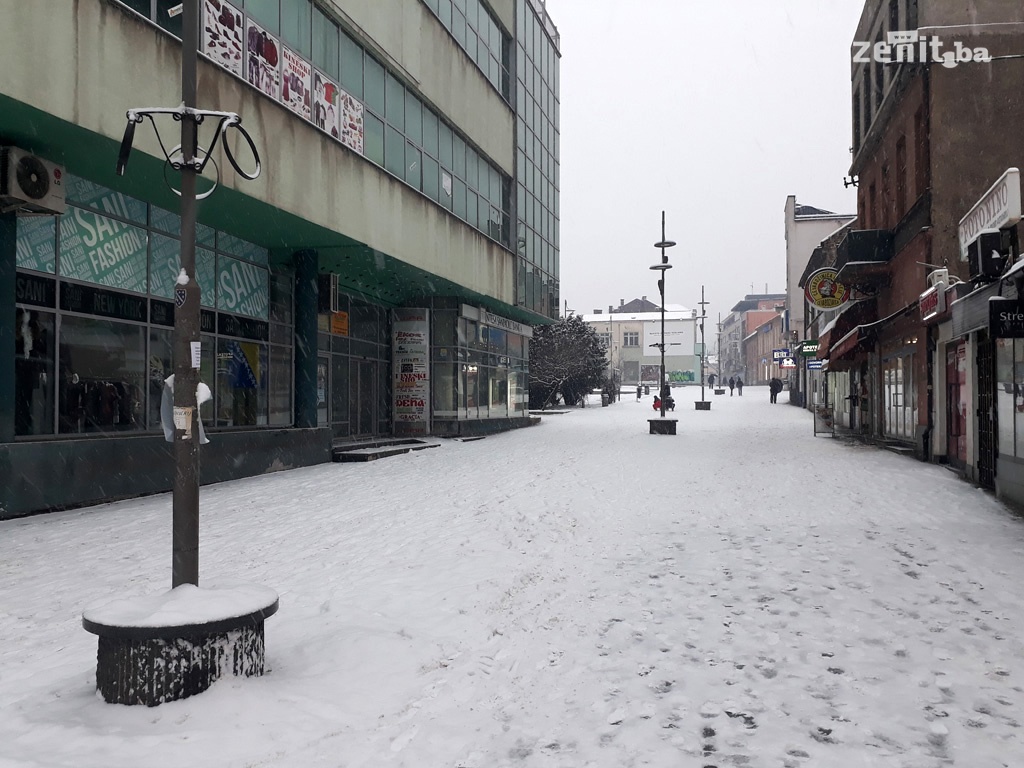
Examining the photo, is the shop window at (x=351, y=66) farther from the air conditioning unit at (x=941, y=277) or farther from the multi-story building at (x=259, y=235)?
the air conditioning unit at (x=941, y=277)

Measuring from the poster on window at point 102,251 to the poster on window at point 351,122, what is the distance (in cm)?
503

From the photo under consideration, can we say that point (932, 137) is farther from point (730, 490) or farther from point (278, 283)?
point (278, 283)

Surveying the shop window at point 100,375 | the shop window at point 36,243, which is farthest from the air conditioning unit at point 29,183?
the shop window at point 100,375

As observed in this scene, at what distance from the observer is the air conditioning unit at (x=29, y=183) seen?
30.3 feet

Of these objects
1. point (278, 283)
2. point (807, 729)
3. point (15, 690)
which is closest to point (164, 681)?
point (15, 690)

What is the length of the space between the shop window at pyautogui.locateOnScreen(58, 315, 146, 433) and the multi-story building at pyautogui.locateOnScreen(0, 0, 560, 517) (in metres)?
0.03

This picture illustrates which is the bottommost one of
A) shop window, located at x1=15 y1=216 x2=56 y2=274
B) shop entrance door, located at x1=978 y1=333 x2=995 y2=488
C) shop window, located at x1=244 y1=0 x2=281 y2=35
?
shop entrance door, located at x1=978 y1=333 x2=995 y2=488

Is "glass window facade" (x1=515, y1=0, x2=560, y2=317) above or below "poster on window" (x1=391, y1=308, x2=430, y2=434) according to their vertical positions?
above

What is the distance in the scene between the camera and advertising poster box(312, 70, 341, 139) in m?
14.9

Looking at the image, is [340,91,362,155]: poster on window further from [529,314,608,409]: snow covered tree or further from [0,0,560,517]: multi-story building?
[529,314,608,409]: snow covered tree

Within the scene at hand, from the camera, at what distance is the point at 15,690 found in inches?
168

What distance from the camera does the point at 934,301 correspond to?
1441 centimetres

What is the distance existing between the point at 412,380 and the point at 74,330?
14.0 metres

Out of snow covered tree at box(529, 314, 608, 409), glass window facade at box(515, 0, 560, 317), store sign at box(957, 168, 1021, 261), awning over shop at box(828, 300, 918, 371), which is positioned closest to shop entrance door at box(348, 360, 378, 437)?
glass window facade at box(515, 0, 560, 317)
